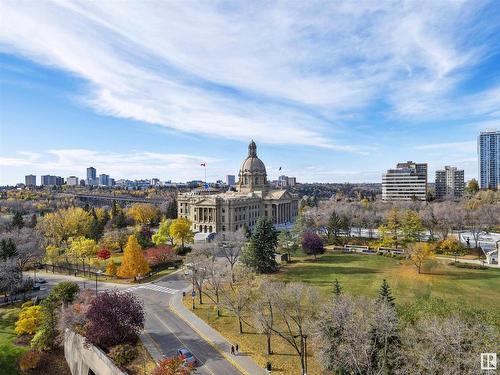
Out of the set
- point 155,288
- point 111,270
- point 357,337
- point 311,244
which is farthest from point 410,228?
point 111,270

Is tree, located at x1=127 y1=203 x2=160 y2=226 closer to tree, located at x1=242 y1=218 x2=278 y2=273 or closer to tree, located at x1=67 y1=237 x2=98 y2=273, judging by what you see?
tree, located at x1=67 y1=237 x2=98 y2=273

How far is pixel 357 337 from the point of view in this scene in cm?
2536

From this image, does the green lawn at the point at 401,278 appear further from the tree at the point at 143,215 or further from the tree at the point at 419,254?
the tree at the point at 143,215

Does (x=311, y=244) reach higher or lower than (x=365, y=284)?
Result: higher

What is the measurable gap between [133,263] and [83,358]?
25.2 meters

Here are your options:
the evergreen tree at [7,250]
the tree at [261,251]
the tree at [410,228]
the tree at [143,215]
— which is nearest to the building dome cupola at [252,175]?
the tree at [143,215]

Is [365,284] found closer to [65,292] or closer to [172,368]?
[172,368]

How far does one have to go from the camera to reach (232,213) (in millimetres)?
108875

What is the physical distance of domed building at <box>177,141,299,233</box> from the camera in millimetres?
109312

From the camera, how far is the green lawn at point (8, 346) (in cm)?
3745

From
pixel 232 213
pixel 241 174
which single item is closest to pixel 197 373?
pixel 232 213

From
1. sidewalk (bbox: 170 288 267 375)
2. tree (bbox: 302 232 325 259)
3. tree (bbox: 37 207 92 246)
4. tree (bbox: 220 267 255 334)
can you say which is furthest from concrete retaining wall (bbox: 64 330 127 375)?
tree (bbox: 37 207 92 246)

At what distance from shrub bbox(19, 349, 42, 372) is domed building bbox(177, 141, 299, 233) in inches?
2527

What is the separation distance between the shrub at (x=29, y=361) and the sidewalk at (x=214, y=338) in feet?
50.9
